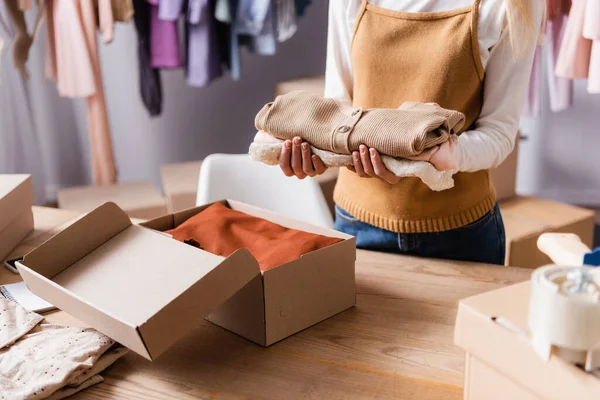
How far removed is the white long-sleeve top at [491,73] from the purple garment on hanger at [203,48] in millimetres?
1498

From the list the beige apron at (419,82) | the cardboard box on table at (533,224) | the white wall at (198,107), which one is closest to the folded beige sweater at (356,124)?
the beige apron at (419,82)

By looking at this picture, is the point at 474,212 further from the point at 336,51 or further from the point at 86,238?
the point at 86,238

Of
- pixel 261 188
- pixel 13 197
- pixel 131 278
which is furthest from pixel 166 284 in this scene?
pixel 261 188

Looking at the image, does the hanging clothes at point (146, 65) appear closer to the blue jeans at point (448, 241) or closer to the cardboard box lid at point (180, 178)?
the cardboard box lid at point (180, 178)

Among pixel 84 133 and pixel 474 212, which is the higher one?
pixel 474 212

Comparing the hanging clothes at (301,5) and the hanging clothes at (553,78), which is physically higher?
the hanging clothes at (301,5)

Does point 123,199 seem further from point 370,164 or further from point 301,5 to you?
point 370,164

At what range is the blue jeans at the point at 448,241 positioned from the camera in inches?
48.9

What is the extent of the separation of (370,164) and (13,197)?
705 mm

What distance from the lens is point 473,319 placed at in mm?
696

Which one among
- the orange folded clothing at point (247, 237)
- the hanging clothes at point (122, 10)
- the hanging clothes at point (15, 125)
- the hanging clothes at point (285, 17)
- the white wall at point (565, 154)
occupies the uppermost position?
the hanging clothes at point (122, 10)

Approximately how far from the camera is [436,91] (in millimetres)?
1158

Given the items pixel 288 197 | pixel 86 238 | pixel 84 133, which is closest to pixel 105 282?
pixel 86 238

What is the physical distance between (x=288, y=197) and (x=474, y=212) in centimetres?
52
